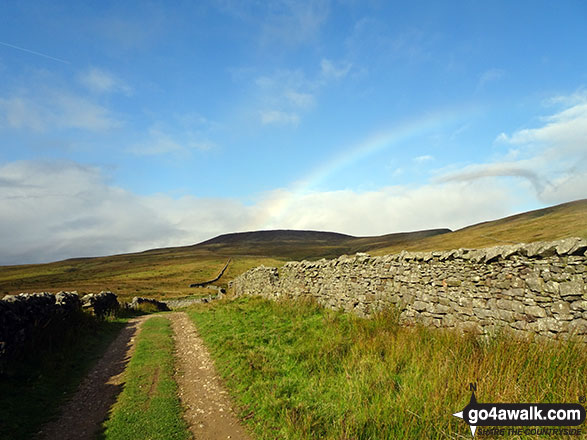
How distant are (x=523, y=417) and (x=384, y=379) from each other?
2040mm

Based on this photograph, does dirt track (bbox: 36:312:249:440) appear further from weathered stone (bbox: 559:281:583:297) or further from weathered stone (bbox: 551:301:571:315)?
weathered stone (bbox: 559:281:583:297)

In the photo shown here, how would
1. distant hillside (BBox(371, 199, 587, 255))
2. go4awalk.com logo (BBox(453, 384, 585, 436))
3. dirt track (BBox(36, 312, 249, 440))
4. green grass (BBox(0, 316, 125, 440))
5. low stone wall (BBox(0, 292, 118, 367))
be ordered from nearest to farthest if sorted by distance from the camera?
1. go4awalk.com logo (BBox(453, 384, 585, 436))
2. dirt track (BBox(36, 312, 249, 440))
3. green grass (BBox(0, 316, 125, 440))
4. low stone wall (BBox(0, 292, 118, 367))
5. distant hillside (BBox(371, 199, 587, 255))

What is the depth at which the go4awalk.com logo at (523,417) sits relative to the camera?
3.99m

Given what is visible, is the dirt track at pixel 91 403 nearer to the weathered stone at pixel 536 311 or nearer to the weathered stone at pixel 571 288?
the weathered stone at pixel 536 311

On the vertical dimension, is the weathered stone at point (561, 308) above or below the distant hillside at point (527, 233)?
below

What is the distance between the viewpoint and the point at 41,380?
7148 millimetres

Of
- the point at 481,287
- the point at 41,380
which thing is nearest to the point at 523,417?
the point at 481,287

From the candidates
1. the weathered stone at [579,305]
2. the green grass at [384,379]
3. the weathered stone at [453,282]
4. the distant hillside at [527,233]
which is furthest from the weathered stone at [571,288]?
the distant hillside at [527,233]

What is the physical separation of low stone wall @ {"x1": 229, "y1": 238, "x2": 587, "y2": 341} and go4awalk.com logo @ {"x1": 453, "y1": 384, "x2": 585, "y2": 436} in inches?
104

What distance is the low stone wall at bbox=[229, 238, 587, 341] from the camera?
6.41m

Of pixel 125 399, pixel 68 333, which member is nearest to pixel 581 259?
pixel 125 399

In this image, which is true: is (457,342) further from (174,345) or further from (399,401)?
(174,345)

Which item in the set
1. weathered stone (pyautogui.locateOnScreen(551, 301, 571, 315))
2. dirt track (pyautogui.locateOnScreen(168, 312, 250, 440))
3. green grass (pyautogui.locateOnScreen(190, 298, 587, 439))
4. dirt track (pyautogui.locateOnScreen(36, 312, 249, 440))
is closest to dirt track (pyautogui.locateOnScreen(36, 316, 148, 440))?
dirt track (pyautogui.locateOnScreen(36, 312, 249, 440))

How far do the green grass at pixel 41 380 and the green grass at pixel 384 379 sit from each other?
3.58 meters
